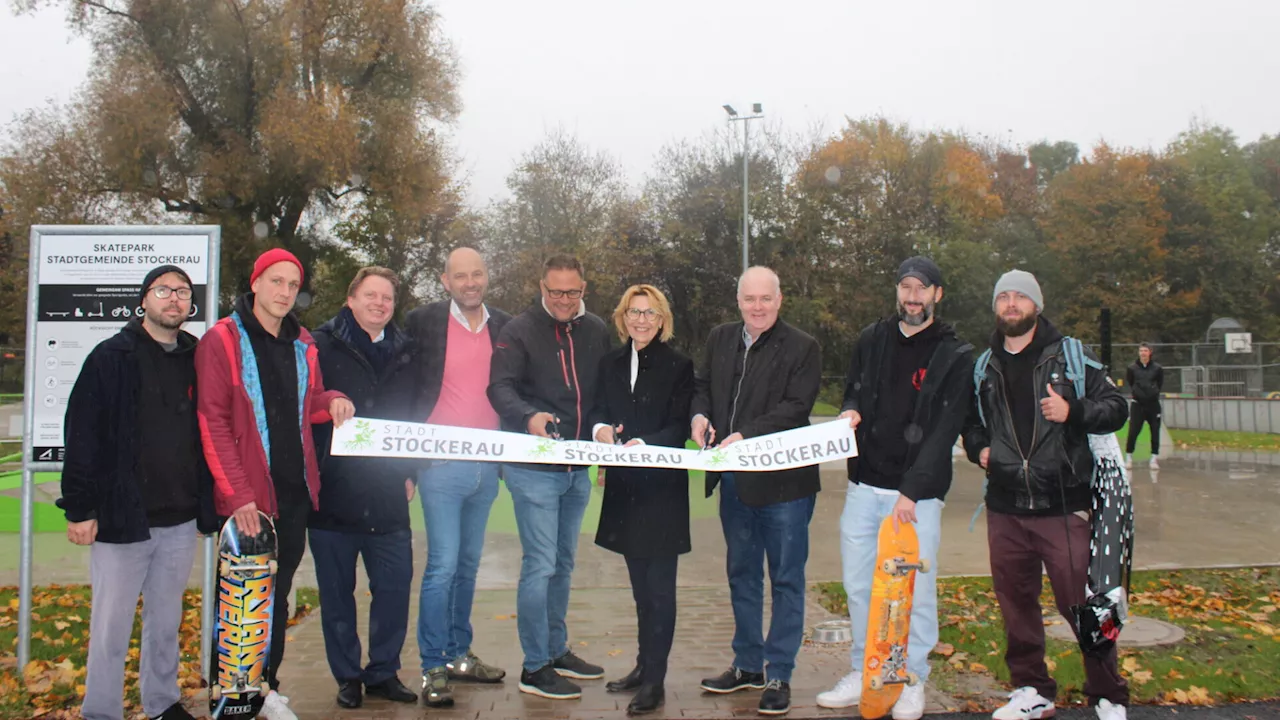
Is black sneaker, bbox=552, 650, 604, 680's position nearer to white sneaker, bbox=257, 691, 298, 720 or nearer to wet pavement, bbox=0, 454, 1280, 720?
wet pavement, bbox=0, 454, 1280, 720

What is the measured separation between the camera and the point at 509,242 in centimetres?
3941

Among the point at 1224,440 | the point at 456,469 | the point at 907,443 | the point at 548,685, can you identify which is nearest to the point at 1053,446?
the point at 907,443

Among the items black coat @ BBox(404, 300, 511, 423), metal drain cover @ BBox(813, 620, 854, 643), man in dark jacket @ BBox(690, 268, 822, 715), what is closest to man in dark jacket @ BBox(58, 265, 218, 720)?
black coat @ BBox(404, 300, 511, 423)

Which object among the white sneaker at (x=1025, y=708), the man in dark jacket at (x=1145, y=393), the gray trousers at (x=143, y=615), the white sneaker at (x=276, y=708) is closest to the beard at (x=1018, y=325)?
the white sneaker at (x=1025, y=708)

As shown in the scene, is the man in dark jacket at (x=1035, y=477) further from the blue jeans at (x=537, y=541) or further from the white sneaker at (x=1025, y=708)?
the blue jeans at (x=537, y=541)

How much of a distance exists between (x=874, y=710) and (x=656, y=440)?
1.63 metres

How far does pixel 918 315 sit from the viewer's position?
4.84m

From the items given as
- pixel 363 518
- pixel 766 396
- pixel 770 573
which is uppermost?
pixel 766 396

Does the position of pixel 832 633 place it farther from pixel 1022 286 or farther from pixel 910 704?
pixel 1022 286

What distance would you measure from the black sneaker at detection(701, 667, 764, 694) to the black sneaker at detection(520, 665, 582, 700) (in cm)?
66

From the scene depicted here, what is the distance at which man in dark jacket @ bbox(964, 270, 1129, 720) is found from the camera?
4.55 meters

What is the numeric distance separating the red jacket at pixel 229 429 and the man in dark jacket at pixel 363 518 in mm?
469

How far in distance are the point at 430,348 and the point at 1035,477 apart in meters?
3.10

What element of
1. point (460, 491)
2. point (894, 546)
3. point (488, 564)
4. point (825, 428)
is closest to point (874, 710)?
point (894, 546)
